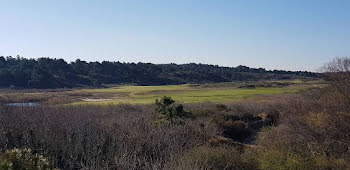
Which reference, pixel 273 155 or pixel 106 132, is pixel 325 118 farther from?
pixel 106 132

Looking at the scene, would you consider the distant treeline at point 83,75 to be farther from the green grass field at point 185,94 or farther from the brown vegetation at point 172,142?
the brown vegetation at point 172,142

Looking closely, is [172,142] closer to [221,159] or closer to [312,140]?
[221,159]

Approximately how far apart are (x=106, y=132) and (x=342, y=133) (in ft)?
45.8

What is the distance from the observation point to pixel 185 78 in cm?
16538

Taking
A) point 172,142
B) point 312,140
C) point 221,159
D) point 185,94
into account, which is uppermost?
point 172,142

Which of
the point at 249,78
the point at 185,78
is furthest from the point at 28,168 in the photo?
the point at 249,78

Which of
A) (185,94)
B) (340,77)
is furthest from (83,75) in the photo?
(340,77)

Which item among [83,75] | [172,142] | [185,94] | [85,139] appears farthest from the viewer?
[83,75]

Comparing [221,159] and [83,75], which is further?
[83,75]

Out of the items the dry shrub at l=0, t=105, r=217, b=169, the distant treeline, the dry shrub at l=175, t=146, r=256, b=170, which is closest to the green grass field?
the distant treeline

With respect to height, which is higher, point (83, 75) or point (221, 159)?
point (83, 75)

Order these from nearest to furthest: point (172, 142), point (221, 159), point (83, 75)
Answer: point (221, 159)
point (172, 142)
point (83, 75)

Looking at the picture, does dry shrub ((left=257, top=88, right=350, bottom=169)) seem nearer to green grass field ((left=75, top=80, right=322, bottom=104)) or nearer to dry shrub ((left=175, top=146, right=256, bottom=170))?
dry shrub ((left=175, top=146, right=256, bottom=170))

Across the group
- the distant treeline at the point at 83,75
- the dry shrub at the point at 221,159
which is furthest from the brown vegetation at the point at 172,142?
the distant treeline at the point at 83,75
